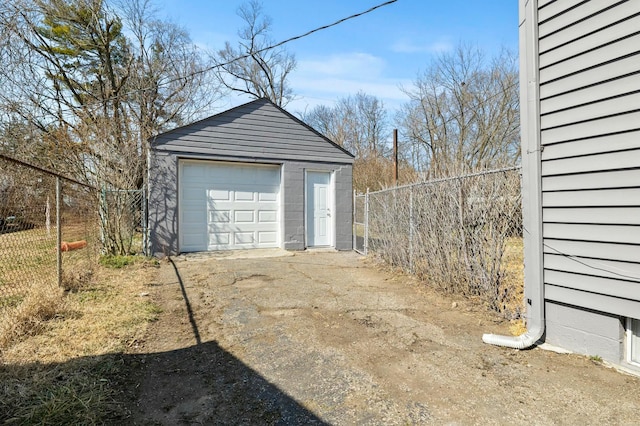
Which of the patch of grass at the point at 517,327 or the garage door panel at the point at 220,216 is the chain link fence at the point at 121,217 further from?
the patch of grass at the point at 517,327

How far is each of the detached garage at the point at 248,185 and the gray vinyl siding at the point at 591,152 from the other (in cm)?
585

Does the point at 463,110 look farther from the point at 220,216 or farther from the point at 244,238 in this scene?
the point at 220,216

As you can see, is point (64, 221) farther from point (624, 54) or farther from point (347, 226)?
point (624, 54)

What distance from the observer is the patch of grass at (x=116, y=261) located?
6.03 meters

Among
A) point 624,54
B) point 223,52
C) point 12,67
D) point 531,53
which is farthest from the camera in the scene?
point 223,52

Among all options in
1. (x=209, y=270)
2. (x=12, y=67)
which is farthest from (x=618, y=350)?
(x=12, y=67)

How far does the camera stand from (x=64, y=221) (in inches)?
212

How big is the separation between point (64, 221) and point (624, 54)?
7.05 metres

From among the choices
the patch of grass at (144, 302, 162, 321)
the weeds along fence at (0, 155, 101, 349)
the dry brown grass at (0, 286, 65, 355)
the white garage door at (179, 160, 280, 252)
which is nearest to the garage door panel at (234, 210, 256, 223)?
the white garage door at (179, 160, 280, 252)

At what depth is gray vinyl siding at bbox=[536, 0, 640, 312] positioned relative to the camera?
232 centimetres

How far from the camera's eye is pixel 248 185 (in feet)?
26.3

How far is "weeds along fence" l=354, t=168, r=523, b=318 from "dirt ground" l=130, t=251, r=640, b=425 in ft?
1.17

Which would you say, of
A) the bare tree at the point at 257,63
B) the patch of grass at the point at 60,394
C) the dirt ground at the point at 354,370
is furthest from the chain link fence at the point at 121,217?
the bare tree at the point at 257,63

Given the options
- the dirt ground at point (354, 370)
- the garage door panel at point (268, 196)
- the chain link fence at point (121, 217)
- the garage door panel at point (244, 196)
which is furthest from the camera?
the garage door panel at point (268, 196)
